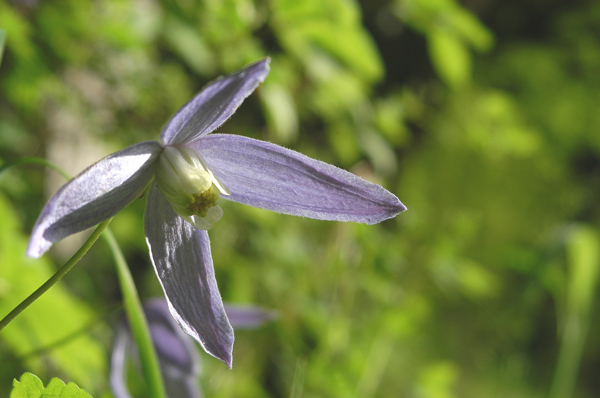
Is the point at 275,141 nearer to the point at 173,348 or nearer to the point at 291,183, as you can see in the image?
the point at 173,348

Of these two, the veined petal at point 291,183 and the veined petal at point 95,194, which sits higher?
the veined petal at point 291,183

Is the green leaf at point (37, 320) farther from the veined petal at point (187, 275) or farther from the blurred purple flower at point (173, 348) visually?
the veined petal at point (187, 275)

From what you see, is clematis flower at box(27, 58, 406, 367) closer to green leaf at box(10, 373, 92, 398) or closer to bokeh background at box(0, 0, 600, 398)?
green leaf at box(10, 373, 92, 398)

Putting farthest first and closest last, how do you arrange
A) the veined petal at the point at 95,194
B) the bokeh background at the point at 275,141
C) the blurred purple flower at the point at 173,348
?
the bokeh background at the point at 275,141 → the blurred purple flower at the point at 173,348 → the veined petal at the point at 95,194

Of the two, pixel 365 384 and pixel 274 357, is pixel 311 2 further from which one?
pixel 274 357

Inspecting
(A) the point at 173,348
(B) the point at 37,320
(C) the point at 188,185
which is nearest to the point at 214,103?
(C) the point at 188,185

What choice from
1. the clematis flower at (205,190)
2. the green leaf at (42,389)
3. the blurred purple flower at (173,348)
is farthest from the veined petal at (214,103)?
the blurred purple flower at (173,348)

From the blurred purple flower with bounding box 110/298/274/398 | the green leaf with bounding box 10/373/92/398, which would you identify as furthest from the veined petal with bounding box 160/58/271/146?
the blurred purple flower with bounding box 110/298/274/398
